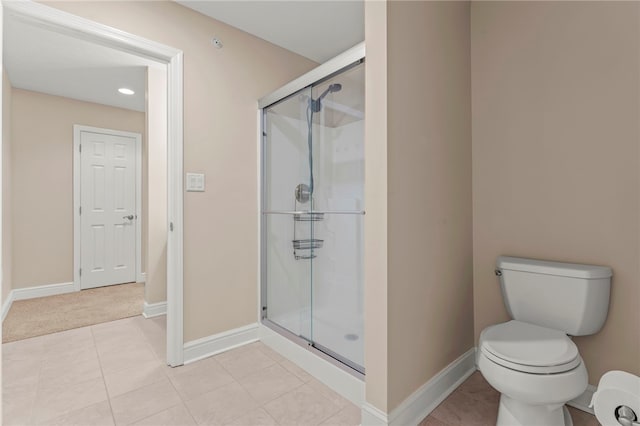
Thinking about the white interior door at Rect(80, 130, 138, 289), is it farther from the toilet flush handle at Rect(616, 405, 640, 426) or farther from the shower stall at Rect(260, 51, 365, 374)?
the toilet flush handle at Rect(616, 405, 640, 426)

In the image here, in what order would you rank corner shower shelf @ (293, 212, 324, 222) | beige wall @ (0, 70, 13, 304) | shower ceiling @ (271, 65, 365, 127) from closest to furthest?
shower ceiling @ (271, 65, 365, 127), corner shower shelf @ (293, 212, 324, 222), beige wall @ (0, 70, 13, 304)

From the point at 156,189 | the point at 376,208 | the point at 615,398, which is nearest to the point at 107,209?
the point at 156,189

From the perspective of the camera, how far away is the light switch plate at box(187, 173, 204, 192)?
211cm

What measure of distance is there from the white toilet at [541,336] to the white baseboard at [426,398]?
11.1 inches

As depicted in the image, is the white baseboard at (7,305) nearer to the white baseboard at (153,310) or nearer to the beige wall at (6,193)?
the beige wall at (6,193)

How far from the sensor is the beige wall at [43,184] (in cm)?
356

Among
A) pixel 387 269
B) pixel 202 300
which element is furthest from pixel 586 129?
pixel 202 300

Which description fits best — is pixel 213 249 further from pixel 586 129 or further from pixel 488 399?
pixel 586 129

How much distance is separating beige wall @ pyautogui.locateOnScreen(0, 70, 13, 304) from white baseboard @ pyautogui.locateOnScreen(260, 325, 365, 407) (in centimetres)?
281

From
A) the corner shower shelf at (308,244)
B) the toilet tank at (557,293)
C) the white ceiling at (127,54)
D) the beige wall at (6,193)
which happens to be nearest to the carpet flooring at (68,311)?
the beige wall at (6,193)

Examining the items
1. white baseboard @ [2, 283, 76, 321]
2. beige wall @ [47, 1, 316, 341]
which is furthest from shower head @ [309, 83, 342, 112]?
white baseboard @ [2, 283, 76, 321]

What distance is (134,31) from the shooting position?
1922 millimetres

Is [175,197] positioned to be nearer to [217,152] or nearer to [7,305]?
[217,152]

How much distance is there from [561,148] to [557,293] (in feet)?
2.49
